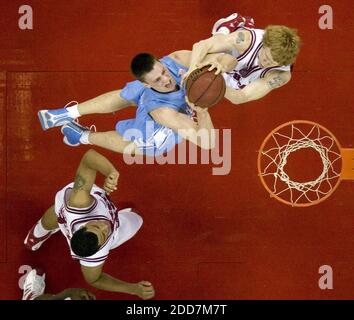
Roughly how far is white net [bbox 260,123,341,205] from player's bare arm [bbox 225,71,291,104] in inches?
20.8

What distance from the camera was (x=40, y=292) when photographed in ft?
13.5

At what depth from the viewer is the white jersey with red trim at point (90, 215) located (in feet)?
11.6

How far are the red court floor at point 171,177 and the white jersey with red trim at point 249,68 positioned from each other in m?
0.52

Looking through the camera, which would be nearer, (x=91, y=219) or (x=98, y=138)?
(x=91, y=219)

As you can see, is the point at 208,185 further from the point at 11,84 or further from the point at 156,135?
the point at 11,84

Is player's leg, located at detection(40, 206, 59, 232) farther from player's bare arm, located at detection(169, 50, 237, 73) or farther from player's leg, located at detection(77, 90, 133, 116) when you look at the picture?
player's bare arm, located at detection(169, 50, 237, 73)

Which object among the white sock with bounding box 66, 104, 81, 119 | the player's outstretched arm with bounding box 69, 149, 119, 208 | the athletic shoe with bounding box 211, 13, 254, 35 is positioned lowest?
the player's outstretched arm with bounding box 69, 149, 119, 208

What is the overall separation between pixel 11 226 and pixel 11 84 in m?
1.12

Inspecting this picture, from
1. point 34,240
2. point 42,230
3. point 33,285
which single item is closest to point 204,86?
point 42,230

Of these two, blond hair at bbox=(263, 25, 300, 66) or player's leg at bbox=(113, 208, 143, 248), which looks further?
player's leg at bbox=(113, 208, 143, 248)

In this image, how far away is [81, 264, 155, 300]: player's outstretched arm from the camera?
375 cm

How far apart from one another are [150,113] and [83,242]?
3.20 ft

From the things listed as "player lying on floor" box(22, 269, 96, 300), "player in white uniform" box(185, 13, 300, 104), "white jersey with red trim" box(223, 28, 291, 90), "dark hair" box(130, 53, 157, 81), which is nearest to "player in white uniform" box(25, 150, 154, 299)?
"player lying on floor" box(22, 269, 96, 300)

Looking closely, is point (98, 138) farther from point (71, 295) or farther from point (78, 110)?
point (71, 295)
